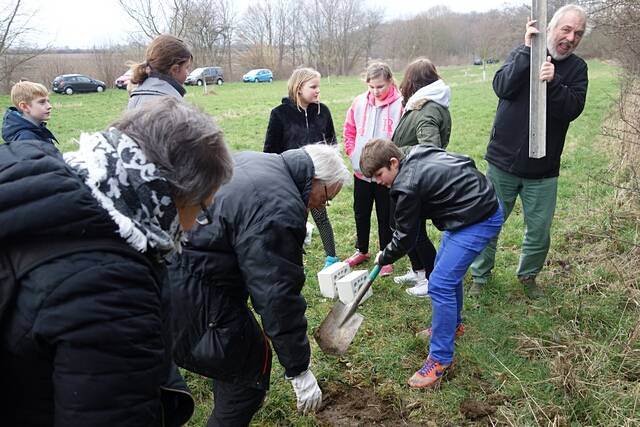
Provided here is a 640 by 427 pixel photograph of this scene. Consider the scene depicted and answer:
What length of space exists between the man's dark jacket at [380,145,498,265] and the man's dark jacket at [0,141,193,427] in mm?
1983

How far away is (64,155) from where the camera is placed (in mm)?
1177

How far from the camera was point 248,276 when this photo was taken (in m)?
1.96

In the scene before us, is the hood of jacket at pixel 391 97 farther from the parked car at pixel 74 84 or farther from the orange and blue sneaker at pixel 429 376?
the parked car at pixel 74 84

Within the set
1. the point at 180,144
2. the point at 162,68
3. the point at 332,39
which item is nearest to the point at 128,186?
the point at 180,144

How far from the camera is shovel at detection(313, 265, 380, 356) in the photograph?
3.29 metres

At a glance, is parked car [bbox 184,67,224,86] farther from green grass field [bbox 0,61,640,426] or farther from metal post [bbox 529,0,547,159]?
metal post [bbox 529,0,547,159]

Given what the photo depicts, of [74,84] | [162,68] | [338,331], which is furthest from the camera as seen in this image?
[74,84]

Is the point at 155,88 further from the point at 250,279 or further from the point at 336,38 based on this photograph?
the point at 336,38

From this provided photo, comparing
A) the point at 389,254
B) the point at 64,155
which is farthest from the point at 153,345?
the point at 389,254

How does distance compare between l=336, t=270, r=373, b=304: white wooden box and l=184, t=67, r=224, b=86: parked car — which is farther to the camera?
l=184, t=67, r=224, b=86: parked car

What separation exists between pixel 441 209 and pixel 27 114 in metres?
3.90

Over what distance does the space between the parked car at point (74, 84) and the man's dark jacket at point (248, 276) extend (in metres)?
30.0

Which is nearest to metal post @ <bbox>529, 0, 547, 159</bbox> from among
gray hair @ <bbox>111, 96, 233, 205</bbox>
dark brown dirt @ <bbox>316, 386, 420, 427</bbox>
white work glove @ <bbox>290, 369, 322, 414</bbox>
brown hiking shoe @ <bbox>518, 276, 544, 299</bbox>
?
brown hiking shoe @ <bbox>518, 276, 544, 299</bbox>

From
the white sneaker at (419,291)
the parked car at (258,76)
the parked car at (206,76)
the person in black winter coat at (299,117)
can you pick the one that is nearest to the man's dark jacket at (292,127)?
the person in black winter coat at (299,117)
